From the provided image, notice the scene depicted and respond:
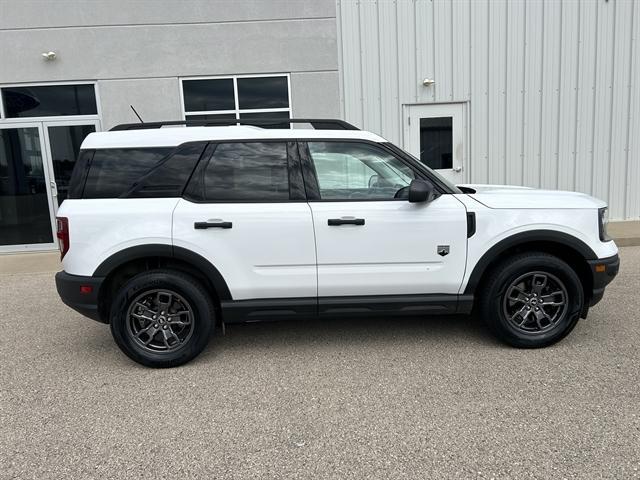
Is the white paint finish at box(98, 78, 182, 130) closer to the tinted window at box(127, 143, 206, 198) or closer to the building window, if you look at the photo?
the building window

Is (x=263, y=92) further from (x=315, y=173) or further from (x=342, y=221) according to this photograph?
(x=342, y=221)

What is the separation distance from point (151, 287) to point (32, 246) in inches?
279

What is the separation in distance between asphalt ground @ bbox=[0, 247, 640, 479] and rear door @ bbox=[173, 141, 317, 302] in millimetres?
706

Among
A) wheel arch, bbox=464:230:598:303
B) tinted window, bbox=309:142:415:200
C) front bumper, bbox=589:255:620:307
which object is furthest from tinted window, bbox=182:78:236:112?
front bumper, bbox=589:255:620:307

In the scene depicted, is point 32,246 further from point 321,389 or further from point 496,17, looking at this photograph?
point 496,17

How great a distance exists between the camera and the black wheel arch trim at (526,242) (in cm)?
389

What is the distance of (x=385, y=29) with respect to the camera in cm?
907

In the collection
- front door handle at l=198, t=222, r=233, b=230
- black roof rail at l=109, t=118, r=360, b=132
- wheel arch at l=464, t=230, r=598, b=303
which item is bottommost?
wheel arch at l=464, t=230, r=598, b=303

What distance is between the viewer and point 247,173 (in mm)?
3949

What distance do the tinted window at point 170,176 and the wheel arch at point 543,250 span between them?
8.02 ft

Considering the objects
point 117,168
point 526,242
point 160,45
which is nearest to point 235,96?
point 160,45

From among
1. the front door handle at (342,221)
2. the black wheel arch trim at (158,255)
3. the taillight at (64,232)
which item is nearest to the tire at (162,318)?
the black wheel arch trim at (158,255)

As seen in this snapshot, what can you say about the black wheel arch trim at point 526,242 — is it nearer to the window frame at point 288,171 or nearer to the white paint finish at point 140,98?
the window frame at point 288,171

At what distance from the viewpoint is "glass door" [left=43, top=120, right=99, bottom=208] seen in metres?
9.12
